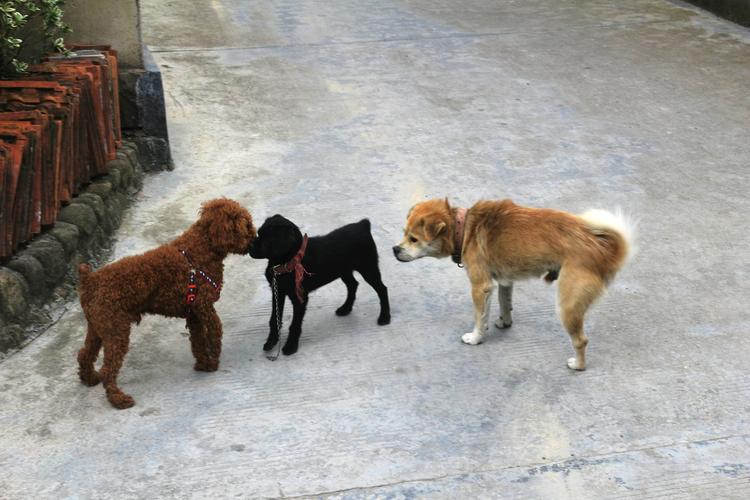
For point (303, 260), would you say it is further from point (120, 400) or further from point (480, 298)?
point (120, 400)

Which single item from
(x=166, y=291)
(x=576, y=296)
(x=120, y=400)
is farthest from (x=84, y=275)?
(x=576, y=296)

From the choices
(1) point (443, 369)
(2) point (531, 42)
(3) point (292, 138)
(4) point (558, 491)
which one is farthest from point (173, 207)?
(2) point (531, 42)

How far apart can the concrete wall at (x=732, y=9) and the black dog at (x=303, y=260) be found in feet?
26.4

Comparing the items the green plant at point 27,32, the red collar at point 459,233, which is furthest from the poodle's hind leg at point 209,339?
the green plant at point 27,32

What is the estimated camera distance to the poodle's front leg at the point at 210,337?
4.51 metres

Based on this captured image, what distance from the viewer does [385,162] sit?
729cm

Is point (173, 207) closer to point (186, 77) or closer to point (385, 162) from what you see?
point (385, 162)

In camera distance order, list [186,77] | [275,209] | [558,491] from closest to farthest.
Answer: [558,491] → [275,209] → [186,77]

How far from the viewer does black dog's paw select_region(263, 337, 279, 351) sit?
4.85 meters

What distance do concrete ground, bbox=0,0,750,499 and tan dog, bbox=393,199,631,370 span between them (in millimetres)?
350

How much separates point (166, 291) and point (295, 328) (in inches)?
31.7

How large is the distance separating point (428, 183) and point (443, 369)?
258 cm

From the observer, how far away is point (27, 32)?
6516 millimetres

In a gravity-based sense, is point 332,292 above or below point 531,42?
below
